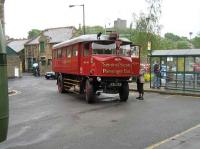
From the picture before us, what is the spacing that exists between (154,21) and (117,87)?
2116cm

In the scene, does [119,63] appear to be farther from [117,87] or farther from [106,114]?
[106,114]

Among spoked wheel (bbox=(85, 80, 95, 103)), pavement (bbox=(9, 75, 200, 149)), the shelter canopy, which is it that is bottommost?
pavement (bbox=(9, 75, 200, 149))

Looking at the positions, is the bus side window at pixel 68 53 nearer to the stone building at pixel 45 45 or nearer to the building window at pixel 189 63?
the building window at pixel 189 63

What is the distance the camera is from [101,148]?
9.39 metres

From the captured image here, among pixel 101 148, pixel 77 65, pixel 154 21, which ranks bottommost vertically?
pixel 101 148

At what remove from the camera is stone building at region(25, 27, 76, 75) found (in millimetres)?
70125

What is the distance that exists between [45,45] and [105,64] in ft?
180

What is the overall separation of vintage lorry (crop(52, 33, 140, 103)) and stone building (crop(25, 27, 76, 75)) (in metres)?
47.3

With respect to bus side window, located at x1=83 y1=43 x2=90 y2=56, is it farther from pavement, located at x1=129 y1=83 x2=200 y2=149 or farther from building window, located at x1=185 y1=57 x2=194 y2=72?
pavement, located at x1=129 y1=83 x2=200 y2=149

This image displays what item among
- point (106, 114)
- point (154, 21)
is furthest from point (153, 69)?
point (154, 21)

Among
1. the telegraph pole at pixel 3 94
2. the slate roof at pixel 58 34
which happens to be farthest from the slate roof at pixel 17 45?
the telegraph pole at pixel 3 94

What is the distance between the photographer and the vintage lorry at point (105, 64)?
18656 millimetres

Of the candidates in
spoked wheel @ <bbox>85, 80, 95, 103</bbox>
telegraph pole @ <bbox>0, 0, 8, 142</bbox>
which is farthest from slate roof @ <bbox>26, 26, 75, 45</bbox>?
telegraph pole @ <bbox>0, 0, 8, 142</bbox>

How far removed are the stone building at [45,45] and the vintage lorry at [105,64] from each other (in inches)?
1860
